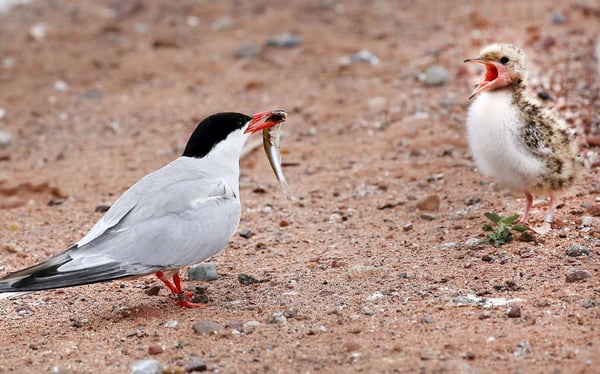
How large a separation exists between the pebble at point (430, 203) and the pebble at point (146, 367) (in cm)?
260

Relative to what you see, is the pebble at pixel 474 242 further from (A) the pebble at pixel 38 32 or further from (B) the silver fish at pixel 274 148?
(A) the pebble at pixel 38 32

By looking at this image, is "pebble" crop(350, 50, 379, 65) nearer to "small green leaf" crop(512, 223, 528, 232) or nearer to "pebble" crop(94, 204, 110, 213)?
"pebble" crop(94, 204, 110, 213)

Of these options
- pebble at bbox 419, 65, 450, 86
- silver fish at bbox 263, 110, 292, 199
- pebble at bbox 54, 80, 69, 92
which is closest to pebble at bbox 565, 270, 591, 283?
silver fish at bbox 263, 110, 292, 199

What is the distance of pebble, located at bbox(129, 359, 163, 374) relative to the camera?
157 inches

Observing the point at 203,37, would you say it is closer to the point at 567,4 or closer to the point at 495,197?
the point at 567,4

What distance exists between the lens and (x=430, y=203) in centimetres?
615

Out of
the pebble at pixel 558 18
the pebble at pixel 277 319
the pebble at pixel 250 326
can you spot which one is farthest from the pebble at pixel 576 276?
the pebble at pixel 558 18

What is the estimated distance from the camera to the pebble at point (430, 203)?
6.13 metres

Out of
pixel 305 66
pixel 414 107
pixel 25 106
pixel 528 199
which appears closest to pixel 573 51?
pixel 414 107

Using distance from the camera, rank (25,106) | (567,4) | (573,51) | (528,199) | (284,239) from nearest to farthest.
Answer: (528,199)
(284,239)
(573,51)
(25,106)
(567,4)

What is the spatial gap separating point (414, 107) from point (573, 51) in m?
1.73

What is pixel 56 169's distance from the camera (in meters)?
7.75

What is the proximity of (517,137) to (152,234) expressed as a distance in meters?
2.14

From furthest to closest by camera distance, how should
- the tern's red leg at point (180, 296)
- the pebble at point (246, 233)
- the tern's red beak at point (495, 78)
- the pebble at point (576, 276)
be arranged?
the pebble at point (246, 233)
the tern's red beak at point (495, 78)
the tern's red leg at point (180, 296)
the pebble at point (576, 276)
